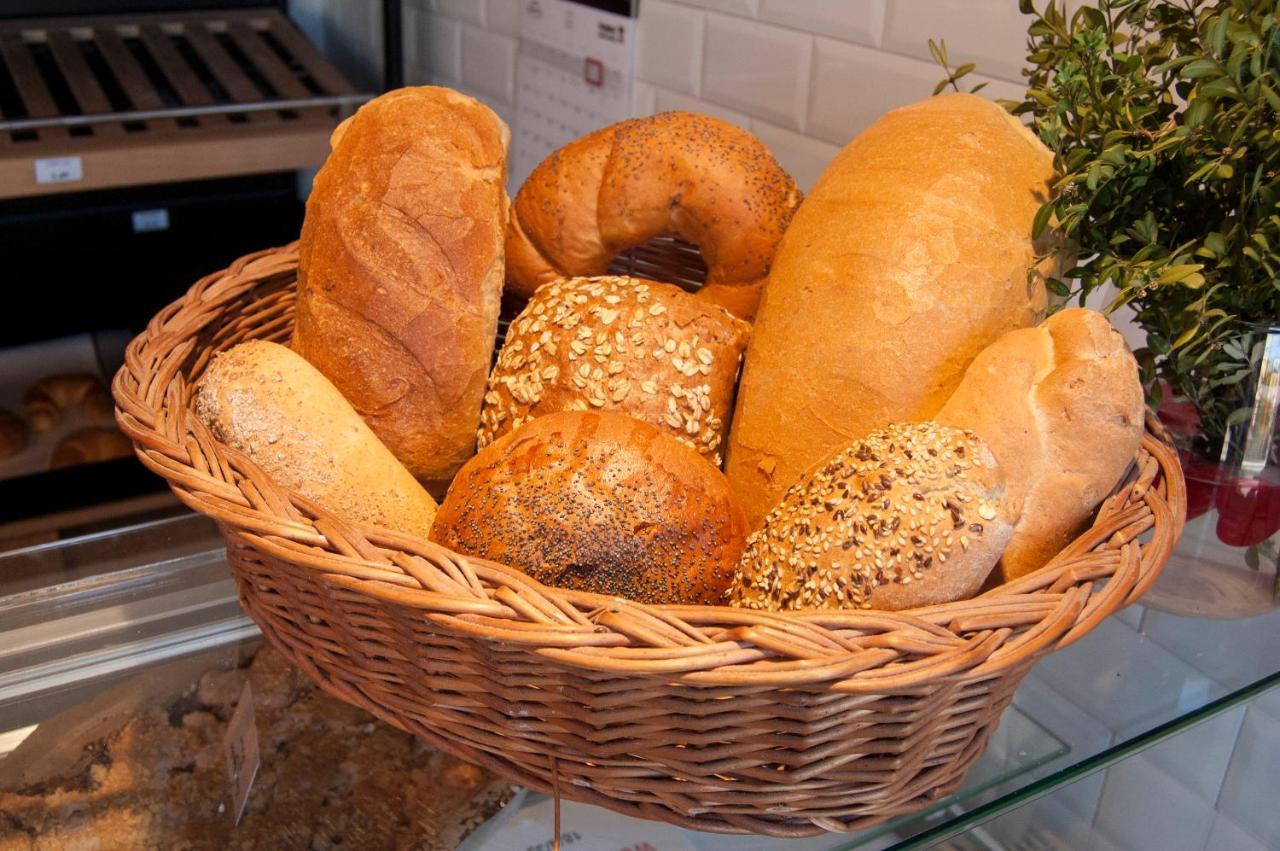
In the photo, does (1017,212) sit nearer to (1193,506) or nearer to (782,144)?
(1193,506)

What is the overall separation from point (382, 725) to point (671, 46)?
119 cm

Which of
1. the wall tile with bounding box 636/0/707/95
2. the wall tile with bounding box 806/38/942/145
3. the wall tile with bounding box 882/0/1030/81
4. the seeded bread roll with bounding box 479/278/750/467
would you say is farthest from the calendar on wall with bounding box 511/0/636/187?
the seeded bread roll with bounding box 479/278/750/467

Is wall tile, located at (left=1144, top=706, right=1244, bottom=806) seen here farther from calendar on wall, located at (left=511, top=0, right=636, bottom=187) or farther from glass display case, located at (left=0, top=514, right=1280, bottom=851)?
calendar on wall, located at (left=511, top=0, right=636, bottom=187)

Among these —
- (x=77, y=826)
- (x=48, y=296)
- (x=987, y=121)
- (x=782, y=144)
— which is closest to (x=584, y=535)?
(x=77, y=826)

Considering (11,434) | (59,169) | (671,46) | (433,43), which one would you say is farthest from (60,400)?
(671,46)

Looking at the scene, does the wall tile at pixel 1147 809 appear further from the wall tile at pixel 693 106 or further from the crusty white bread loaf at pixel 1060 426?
the wall tile at pixel 693 106

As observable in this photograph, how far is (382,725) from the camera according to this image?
86 centimetres

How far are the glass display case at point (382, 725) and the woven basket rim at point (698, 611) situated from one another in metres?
0.14

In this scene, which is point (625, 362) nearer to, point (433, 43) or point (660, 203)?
point (660, 203)

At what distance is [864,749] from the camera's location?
2.16 ft

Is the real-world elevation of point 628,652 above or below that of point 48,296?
above

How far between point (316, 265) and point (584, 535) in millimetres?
413

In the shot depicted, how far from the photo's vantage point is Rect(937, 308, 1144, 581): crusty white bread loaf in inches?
30.0

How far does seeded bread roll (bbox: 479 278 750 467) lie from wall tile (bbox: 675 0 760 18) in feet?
2.19
